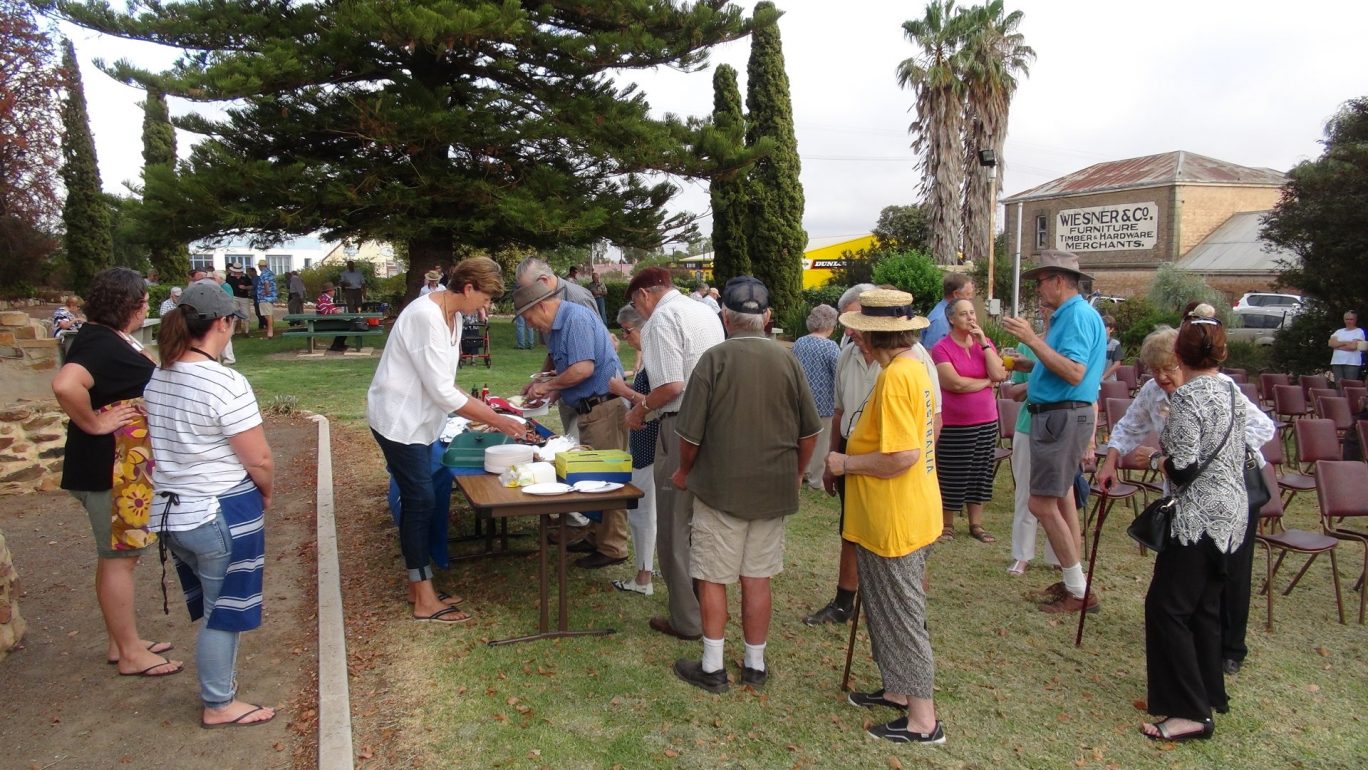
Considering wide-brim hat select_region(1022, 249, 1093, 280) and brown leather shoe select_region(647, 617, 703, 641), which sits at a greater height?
wide-brim hat select_region(1022, 249, 1093, 280)

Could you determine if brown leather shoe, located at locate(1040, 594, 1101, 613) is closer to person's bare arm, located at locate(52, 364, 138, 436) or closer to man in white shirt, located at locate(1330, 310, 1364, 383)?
person's bare arm, located at locate(52, 364, 138, 436)

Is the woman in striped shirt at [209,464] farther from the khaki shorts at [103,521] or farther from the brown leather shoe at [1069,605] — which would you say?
the brown leather shoe at [1069,605]

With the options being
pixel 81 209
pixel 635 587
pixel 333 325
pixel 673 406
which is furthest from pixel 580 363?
pixel 81 209

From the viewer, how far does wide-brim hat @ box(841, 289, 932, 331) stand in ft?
11.5

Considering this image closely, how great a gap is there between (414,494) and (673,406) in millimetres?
1400

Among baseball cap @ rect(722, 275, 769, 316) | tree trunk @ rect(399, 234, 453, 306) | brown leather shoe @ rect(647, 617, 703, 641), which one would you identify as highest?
tree trunk @ rect(399, 234, 453, 306)

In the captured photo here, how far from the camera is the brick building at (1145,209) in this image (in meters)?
41.1

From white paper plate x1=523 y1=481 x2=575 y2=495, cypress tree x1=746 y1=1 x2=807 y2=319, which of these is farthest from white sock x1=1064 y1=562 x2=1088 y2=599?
cypress tree x1=746 y1=1 x2=807 y2=319

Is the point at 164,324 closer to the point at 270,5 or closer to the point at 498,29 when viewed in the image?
the point at 498,29

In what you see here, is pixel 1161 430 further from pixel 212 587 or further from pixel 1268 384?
pixel 1268 384

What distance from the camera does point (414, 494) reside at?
4516mm

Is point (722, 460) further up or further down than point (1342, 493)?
further up

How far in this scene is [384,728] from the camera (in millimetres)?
3701

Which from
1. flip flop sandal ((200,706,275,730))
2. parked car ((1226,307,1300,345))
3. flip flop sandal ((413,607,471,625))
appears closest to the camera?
flip flop sandal ((200,706,275,730))
